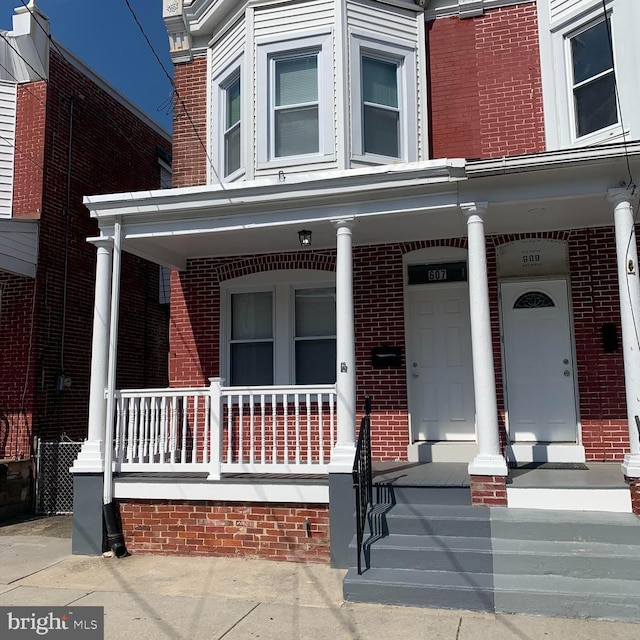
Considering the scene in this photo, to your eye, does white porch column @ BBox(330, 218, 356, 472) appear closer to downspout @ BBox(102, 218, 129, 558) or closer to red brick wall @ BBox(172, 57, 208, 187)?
downspout @ BBox(102, 218, 129, 558)

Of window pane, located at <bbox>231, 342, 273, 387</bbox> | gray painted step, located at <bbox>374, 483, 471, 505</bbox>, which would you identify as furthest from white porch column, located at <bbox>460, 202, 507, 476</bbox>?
window pane, located at <bbox>231, 342, 273, 387</bbox>

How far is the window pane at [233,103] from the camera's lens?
872cm

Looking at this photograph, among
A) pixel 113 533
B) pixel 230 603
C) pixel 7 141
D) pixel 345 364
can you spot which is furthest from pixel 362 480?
pixel 7 141

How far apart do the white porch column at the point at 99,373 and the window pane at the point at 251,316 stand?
1.98 m

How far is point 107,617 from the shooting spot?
187 inches

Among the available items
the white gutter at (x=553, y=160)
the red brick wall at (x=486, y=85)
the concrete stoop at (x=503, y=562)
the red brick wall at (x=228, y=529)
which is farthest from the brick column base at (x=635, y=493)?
the red brick wall at (x=486, y=85)

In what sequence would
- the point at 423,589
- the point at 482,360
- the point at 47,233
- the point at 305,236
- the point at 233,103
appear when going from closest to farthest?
the point at 423,589 → the point at 482,360 → the point at 305,236 → the point at 233,103 → the point at 47,233

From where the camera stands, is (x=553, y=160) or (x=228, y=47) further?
(x=228, y=47)

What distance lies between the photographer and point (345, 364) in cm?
633

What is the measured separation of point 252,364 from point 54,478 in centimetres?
356

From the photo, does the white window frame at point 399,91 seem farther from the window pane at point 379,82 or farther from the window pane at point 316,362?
the window pane at point 316,362

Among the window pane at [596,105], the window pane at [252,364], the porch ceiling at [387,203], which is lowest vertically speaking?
the window pane at [252,364]

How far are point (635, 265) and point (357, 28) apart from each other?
4.70 meters

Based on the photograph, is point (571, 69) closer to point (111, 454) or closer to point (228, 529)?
point (228, 529)
